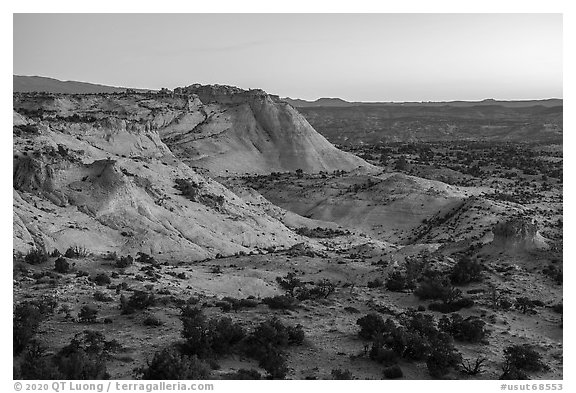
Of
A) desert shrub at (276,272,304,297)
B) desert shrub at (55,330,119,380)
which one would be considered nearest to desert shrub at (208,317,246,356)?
desert shrub at (55,330,119,380)

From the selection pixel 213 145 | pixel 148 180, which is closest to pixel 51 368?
pixel 148 180

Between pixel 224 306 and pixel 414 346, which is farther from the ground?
pixel 224 306

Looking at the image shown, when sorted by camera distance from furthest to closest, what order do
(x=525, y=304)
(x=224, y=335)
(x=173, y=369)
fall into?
(x=525, y=304), (x=224, y=335), (x=173, y=369)

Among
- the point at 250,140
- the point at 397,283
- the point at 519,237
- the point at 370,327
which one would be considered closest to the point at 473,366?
the point at 370,327

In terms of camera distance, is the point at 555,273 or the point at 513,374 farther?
the point at 555,273

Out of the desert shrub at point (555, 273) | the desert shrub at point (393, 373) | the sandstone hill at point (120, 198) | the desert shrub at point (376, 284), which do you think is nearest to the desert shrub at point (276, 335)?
the desert shrub at point (393, 373)

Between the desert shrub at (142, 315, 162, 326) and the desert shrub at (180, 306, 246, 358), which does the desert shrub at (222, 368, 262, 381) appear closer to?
the desert shrub at (180, 306, 246, 358)

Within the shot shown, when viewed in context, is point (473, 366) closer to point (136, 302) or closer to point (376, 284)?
point (376, 284)
